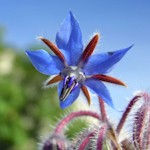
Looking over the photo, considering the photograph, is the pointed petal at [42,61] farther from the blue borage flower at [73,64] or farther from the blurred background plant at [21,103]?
the blurred background plant at [21,103]

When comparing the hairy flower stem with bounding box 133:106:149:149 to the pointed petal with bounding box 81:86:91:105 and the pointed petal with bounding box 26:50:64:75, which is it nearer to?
the pointed petal with bounding box 81:86:91:105

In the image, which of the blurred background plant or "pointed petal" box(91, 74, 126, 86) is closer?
"pointed petal" box(91, 74, 126, 86)

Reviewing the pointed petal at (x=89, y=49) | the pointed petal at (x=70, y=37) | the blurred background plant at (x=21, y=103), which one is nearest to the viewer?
the pointed petal at (x=70, y=37)

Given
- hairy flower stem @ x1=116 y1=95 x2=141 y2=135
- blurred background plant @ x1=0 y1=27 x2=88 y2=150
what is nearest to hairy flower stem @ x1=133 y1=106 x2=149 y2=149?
hairy flower stem @ x1=116 y1=95 x2=141 y2=135

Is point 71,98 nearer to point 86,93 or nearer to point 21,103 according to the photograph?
point 86,93


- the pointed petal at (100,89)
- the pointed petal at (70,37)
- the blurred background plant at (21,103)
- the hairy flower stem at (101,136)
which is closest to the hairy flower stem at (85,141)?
the hairy flower stem at (101,136)

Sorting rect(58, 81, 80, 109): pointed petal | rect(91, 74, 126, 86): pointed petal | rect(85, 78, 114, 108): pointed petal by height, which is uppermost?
rect(91, 74, 126, 86): pointed petal

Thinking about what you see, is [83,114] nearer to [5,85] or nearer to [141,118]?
[141,118]

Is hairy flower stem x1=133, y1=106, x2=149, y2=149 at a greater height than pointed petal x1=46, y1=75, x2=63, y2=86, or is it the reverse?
pointed petal x1=46, y1=75, x2=63, y2=86
